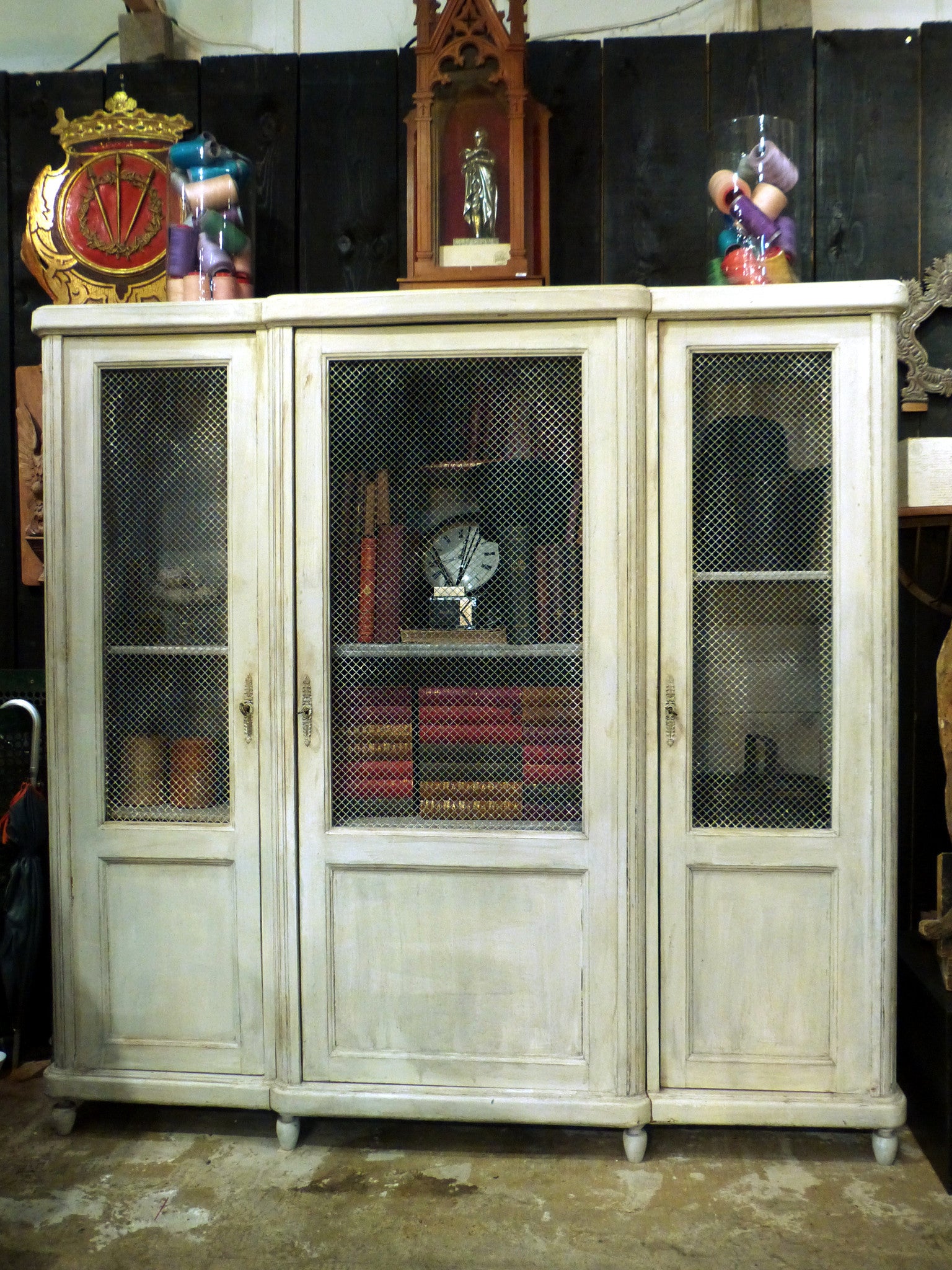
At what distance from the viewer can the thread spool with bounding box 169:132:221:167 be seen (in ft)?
8.16

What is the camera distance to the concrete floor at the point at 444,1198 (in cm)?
202

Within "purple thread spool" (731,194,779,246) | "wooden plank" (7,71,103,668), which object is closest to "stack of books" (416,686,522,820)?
"purple thread spool" (731,194,779,246)

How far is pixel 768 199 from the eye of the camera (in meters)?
2.40

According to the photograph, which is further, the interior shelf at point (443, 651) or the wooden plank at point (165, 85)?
the wooden plank at point (165, 85)

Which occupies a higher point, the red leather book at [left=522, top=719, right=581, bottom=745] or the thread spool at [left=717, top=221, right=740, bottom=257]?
the thread spool at [left=717, top=221, right=740, bottom=257]

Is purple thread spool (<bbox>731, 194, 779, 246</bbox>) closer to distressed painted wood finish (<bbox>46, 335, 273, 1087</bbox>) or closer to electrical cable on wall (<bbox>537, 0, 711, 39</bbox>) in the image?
electrical cable on wall (<bbox>537, 0, 711, 39</bbox>)

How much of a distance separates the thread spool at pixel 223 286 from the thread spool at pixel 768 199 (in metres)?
1.23

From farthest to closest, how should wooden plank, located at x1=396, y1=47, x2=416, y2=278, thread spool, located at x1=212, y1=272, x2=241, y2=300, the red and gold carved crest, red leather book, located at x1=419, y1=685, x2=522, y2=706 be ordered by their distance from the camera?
1. wooden plank, located at x1=396, y1=47, x2=416, y2=278
2. the red and gold carved crest
3. thread spool, located at x1=212, y1=272, x2=241, y2=300
4. red leather book, located at x1=419, y1=685, x2=522, y2=706

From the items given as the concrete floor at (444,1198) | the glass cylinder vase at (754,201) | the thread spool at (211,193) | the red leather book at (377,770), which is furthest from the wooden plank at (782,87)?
the concrete floor at (444,1198)

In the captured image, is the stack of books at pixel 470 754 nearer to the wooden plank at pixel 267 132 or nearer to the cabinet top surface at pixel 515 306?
the cabinet top surface at pixel 515 306

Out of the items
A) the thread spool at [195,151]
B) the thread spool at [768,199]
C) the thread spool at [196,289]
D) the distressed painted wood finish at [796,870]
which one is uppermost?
the thread spool at [195,151]

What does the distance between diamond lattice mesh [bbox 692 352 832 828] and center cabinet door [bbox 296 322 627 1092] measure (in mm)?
210

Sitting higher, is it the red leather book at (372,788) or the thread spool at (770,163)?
the thread spool at (770,163)

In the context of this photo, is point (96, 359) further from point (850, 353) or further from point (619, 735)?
point (850, 353)
